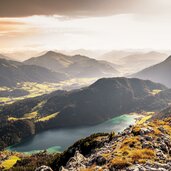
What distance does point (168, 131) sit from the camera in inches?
3351

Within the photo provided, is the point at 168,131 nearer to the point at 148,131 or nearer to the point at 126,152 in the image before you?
the point at 148,131

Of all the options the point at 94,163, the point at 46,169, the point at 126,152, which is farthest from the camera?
the point at 46,169

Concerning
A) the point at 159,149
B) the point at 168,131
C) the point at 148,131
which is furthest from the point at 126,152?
the point at 168,131

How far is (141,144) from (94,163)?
12667mm

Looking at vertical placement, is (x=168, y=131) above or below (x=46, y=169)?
above

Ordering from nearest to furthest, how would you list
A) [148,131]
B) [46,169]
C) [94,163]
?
[94,163], [46,169], [148,131]

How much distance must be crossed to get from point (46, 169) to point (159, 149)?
97.1 ft

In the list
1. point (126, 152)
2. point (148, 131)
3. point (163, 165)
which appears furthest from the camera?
point (148, 131)

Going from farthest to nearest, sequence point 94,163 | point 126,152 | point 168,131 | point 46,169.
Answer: point 168,131, point 46,169, point 94,163, point 126,152

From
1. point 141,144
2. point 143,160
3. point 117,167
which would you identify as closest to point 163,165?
point 143,160

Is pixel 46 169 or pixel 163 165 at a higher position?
pixel 163 165

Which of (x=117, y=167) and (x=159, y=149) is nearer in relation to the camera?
(x=117, y=167)

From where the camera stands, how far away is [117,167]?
167ft

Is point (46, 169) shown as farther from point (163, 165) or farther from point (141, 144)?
point (163, 165)
